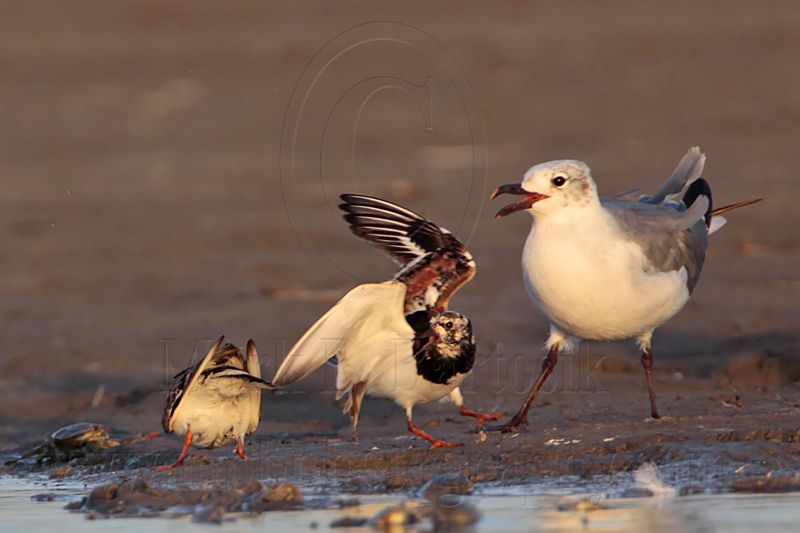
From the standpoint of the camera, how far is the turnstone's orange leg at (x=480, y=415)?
28.4ft

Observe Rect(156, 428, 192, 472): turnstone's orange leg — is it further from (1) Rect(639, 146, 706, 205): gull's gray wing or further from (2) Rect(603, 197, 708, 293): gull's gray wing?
(1) Rect(639, 146, 706, 205): gull's gray wing

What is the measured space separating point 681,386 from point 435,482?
9.27 ft

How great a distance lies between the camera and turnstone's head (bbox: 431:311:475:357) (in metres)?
8.09

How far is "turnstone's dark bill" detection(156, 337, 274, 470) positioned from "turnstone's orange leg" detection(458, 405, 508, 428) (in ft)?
4.02

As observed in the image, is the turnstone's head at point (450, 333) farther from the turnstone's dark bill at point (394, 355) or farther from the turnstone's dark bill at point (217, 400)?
the turnstone's dark bill at point (217, 400)

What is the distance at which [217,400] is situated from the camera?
7.92m

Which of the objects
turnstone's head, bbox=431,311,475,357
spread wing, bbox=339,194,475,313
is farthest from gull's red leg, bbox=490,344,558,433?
spread wing, bbox=339,194,475,313

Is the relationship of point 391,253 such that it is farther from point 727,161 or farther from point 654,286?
point 727,161

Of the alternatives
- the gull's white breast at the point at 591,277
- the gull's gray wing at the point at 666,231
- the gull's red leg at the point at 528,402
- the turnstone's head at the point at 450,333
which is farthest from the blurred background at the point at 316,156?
the turnstone's head at the point at 450,333

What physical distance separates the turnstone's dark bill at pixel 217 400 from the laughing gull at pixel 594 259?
1.49 meters

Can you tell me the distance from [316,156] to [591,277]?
8655 millimetres

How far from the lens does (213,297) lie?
12195mm
